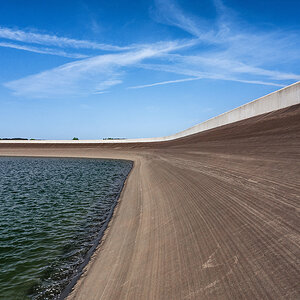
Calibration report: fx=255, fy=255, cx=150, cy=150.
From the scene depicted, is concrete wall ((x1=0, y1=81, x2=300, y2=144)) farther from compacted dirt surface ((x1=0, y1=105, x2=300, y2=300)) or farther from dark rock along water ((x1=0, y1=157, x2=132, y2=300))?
dark rock along water ((x1=0, y1=157, x2=132, y2=300))

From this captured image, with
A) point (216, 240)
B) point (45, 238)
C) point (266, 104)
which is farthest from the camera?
point (266, 104)

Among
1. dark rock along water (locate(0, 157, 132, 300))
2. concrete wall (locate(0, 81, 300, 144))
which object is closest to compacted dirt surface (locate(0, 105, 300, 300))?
dark rock along water (locate(0, 157, 132, 300))

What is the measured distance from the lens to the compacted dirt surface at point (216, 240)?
310 centimetres

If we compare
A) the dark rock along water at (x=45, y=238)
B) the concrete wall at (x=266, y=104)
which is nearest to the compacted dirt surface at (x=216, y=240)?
the dark rock along water at (x=45, y=238)

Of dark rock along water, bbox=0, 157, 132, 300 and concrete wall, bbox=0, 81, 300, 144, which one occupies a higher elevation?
concrete wall, bbox=0, 81, 300, 144

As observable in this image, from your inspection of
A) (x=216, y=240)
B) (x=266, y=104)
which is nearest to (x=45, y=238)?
(x=216, y=240)

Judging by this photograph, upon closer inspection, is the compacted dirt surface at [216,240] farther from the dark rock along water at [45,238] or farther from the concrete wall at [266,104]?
the concrete wall at [266,104]

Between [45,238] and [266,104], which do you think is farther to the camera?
[266,104]

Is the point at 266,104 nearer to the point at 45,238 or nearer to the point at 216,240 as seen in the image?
the point at 216,240

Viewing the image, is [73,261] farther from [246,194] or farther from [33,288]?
[246,194]

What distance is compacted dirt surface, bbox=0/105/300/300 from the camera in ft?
10.2

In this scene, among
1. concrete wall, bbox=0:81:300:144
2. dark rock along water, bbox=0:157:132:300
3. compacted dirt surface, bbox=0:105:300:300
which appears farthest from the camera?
concrete wall, bbox=0:81:300:144

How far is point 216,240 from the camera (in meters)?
4.27

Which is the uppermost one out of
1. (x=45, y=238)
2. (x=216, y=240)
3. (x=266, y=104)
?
(x=266, y=104)
